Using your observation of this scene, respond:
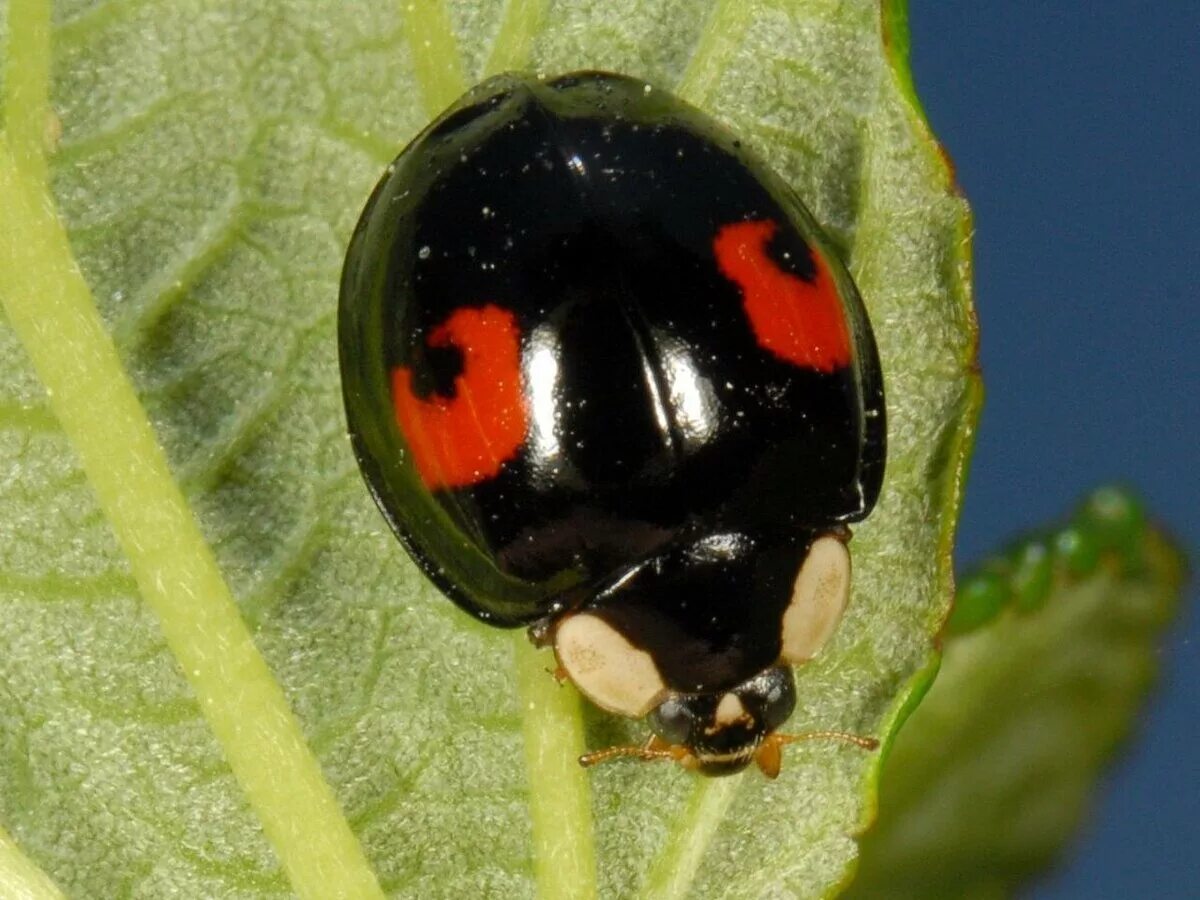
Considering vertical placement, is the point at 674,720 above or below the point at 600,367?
below

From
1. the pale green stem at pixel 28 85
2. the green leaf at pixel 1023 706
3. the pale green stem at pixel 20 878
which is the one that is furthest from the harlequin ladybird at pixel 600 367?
the green leaf at pixel 1023 706

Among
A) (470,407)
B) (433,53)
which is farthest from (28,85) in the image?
(470,407)

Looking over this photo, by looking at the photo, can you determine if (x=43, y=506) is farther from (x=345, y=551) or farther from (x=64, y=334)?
(x=345, y=551)

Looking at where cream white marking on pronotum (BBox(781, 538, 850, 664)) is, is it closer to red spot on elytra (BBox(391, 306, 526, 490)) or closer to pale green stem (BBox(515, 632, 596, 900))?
pale green stem (BBox(515, 632, 596, 900))

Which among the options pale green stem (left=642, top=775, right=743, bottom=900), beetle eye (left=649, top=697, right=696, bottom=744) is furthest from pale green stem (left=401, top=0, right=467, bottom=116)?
pale green stem (left=642, top=775, right=743, bottom=900)

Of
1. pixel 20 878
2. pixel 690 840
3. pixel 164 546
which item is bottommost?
pixel 690 840

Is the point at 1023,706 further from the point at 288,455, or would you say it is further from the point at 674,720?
the point at 288,455

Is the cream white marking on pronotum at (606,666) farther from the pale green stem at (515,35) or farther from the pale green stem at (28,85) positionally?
the pale green stem at (28,85)
